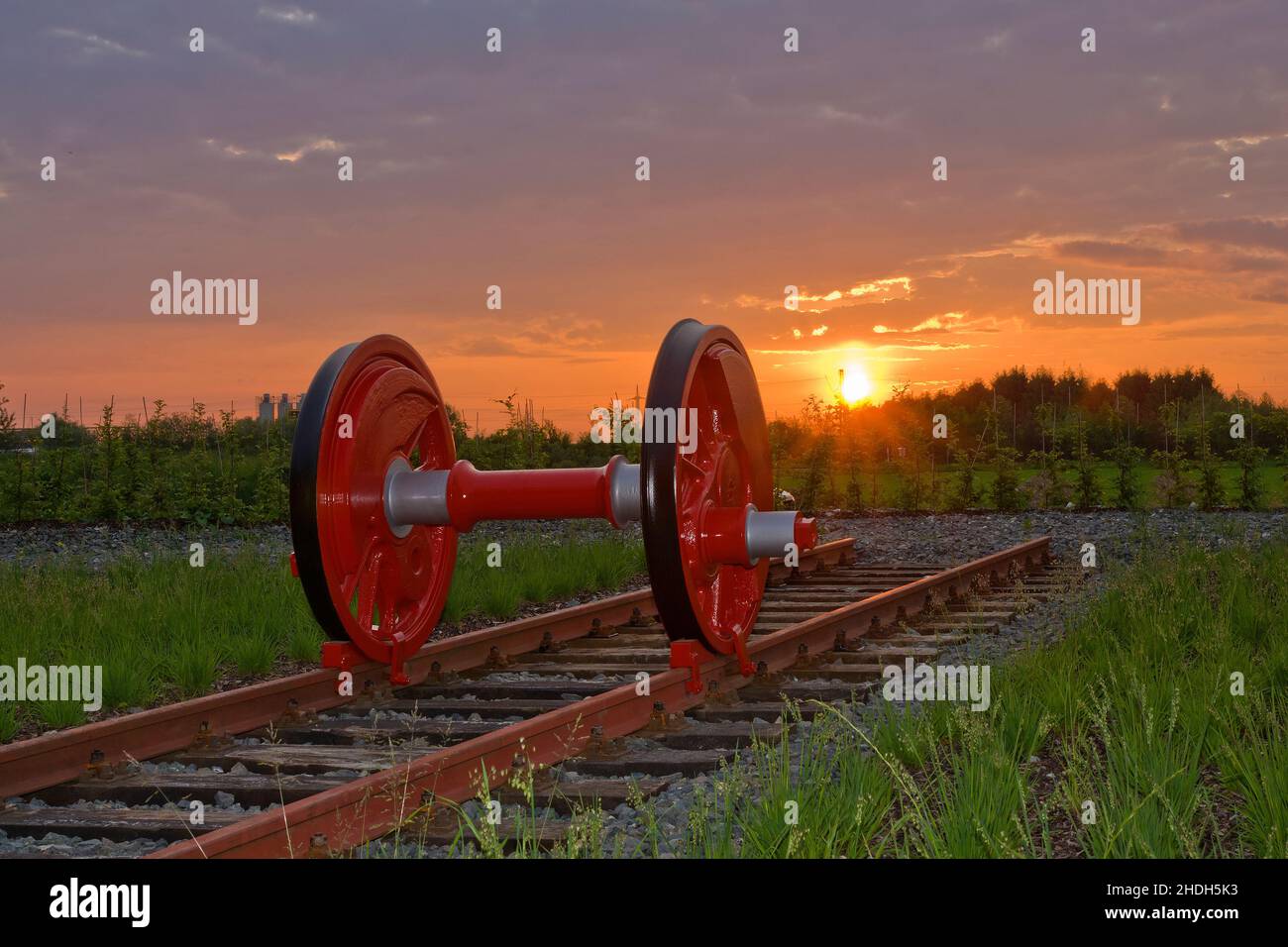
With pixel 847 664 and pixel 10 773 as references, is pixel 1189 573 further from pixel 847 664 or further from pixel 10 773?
pixel 10 773

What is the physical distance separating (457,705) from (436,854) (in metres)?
2.31

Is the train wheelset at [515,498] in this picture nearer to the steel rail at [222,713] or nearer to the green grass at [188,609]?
the steel rail at [222,713]

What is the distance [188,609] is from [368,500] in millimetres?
2532

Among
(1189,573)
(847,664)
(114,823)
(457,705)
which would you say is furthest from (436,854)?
(1189,573)

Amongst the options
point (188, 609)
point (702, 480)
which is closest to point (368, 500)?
point (702, 480)

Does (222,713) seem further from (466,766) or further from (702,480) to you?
(702,480)

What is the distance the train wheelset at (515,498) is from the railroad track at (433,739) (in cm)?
28

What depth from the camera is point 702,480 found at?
22.4ft

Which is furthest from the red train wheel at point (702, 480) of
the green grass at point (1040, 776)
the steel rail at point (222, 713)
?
the steel rail at point (222, 713)

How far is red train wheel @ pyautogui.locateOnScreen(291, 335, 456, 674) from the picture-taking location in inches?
256

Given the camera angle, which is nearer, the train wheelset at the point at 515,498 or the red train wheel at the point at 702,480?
the red train wheel at the point at 702,480

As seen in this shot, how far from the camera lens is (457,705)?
657 cm

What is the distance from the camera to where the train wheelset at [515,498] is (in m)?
6.32
